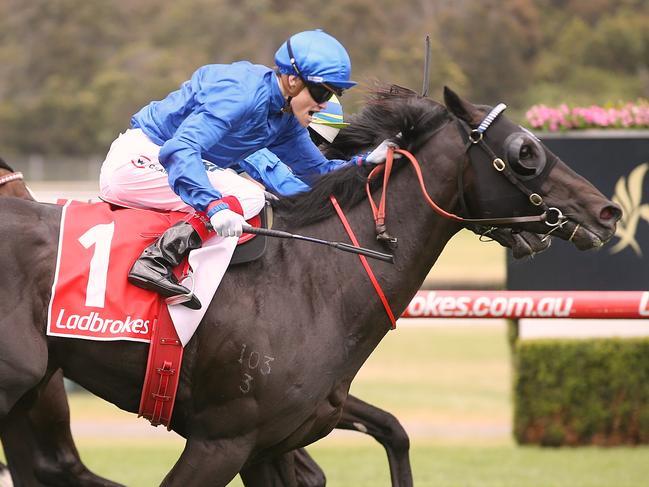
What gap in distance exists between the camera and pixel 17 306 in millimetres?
3795

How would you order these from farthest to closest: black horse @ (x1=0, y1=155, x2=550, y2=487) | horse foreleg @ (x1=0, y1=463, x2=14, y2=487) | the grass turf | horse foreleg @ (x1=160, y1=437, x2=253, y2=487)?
the grass turf
horse foreleg @ (x1=0, y1=463, x2=14, y2=487)
black horse @ (x1=0, y1=155, x2=550, y2=487)
horse foreleg @ (x1=160, y1=437, x2=253, y2=487)

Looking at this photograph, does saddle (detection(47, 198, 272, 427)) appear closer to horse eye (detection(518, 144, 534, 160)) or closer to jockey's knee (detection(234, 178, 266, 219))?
jockey's knee (detection(234, 178, 266, 219))

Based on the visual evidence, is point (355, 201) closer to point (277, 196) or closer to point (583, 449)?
point (277, 196)

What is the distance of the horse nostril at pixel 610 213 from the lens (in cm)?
388

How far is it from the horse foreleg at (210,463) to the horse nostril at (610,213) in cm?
141

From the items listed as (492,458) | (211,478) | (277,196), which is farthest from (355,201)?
(492,458)

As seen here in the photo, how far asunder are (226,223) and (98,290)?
521 mm

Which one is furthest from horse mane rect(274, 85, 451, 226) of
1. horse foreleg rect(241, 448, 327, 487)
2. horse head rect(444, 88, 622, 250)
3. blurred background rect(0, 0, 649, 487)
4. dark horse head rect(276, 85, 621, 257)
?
blurred background rect(0, 0, 649, 487)

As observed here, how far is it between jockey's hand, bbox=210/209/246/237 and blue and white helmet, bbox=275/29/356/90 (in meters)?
0.58

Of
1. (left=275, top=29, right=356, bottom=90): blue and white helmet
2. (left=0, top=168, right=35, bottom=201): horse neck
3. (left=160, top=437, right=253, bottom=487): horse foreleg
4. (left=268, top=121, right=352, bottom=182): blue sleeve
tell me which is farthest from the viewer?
(left=0, top=168, right=35, bottom=201): horse neck

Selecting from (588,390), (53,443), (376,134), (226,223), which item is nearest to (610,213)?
(376,134)

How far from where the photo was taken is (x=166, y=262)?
3.81 meters

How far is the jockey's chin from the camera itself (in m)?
4.00

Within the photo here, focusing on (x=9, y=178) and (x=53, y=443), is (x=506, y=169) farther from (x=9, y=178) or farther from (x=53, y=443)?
(x=9, y=178)
